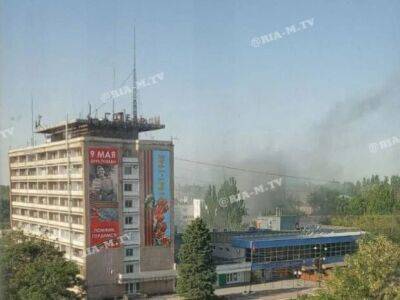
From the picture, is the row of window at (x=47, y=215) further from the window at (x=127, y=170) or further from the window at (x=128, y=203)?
the window at (x=127, y=170)

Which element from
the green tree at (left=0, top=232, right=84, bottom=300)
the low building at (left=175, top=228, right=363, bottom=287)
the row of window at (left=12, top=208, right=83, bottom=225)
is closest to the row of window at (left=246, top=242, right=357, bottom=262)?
the low building at (left=175, top=228, right=363, bottom=287)

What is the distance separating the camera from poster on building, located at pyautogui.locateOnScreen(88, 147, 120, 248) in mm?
4953

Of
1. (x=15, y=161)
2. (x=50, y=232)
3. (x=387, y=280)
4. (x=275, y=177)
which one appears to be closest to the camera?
(x=387, y=280)

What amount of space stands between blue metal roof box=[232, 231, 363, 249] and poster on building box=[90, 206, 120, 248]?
1606mm

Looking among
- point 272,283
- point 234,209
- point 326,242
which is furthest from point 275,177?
point 272,283

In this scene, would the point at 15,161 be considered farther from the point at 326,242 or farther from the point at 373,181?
the point at 373,181

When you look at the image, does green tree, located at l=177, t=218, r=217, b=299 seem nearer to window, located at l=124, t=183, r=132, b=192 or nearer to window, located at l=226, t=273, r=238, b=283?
window, located at l=124, t=183, r=132, b=192

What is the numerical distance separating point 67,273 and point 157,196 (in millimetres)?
1408

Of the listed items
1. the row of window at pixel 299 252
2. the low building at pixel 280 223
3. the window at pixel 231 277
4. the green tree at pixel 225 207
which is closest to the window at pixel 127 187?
the window at pixel 231 277

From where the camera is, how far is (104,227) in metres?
5.02

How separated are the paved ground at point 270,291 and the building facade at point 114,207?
0.41 m

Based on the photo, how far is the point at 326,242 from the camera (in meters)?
6.72

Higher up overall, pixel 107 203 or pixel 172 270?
pixel 107 203

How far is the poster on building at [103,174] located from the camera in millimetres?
4941
